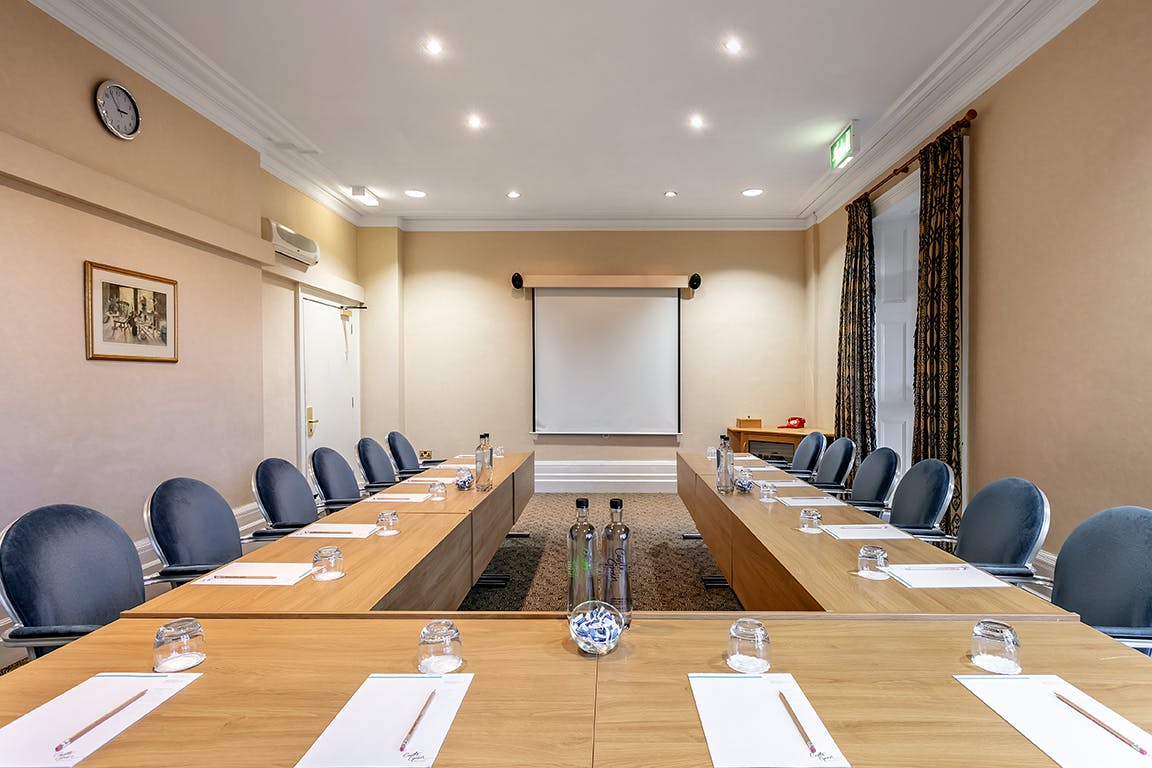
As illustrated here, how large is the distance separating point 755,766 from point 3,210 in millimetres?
3604

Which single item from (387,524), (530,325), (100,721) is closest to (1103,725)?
(100,721)

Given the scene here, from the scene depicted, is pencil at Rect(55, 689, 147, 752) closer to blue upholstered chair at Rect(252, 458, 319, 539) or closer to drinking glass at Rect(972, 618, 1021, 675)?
drinking glass at Rect(972, 618, 1021, 675)

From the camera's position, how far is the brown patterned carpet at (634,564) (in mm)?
3525

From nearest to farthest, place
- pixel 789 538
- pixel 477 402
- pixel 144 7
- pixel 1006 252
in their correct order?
pixel 789 538, pixel 144 7, pixel 1006 252, pixel 477 402

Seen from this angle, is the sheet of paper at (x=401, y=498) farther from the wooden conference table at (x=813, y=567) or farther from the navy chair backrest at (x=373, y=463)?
the wooden conference table at (x=813, y=567)

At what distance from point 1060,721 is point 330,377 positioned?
237 inches

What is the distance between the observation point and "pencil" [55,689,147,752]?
0.88 m

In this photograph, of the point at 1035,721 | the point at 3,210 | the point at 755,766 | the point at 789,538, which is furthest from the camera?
the point at 3,210

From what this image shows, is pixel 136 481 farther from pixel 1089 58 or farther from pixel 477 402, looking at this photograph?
pixel 1089 58

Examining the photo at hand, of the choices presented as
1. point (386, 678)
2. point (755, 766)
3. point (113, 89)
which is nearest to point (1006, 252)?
point (755, 766)

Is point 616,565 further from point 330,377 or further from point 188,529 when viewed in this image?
point 330,377

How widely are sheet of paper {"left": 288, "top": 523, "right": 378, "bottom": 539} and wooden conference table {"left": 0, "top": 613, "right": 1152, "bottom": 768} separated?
81cm

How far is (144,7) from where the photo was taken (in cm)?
305

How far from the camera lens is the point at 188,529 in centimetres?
226
